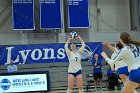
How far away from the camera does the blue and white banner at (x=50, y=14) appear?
19562mm

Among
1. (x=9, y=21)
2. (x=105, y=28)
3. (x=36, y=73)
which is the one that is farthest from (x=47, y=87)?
(x=105, y=28)

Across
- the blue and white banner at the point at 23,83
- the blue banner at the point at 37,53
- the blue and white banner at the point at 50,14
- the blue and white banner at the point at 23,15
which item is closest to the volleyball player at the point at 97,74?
the blue banner at the point at 37,53

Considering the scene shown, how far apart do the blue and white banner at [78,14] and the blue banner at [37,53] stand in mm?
1499

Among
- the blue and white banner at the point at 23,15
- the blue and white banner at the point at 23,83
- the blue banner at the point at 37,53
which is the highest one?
the blue and white banner at the point at 23,15

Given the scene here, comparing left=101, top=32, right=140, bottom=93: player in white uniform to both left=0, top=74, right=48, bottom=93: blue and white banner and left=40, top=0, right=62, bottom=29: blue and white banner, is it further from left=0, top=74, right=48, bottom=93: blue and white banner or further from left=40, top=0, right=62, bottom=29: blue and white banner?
left=40, top=0, right=62, bottom=29: blue and white banner

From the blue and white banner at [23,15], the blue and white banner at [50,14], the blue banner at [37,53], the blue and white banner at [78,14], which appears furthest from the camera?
the blue and white banner at [78,14]

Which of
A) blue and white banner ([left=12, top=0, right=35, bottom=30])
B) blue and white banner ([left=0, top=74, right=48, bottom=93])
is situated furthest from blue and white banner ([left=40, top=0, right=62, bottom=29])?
blue and white banner ([left=0, top=74, right=48, bottom=93])

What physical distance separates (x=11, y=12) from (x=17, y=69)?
12.3 ft

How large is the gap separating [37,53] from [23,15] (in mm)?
2464

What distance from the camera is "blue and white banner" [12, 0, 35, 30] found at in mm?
19266

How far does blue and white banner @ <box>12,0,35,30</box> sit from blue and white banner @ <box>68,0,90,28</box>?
2396mm

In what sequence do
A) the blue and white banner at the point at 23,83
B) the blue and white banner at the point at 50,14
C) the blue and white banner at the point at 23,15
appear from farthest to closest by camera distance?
the blue and white banner at the point at 50,14
the blue and white banner at the point at 23,15
the blue and white banner at the point at 23,83

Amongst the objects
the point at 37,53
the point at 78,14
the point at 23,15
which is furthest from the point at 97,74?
the point at 23,15

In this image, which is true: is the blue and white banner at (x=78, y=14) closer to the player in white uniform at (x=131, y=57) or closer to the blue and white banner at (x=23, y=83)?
the blue and white banner at (x=23, y=83)
